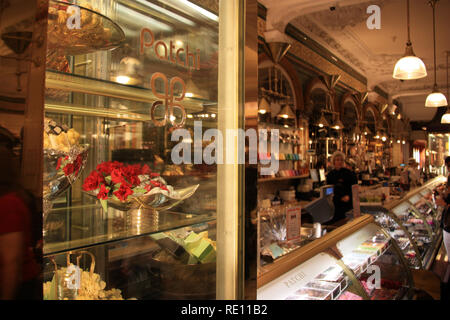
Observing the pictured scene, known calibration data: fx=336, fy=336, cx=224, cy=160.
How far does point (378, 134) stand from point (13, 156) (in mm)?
14206

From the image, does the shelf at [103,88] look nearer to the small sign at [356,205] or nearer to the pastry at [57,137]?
the pastry at [57,137]

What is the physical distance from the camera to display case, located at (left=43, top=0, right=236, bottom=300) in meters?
0.94

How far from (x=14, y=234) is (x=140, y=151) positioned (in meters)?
0.58

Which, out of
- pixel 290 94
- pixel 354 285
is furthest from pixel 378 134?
pixel 354 285

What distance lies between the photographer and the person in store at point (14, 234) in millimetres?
482

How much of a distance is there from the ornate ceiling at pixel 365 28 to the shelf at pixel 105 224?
5.11 meters

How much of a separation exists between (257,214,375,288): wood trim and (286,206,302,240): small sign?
14 centimetres

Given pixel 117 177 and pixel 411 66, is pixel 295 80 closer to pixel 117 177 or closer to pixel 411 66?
pixel 411 66

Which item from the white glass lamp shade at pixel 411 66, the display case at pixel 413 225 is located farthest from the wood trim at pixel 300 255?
the white glass lamp shade at pixel 411 66

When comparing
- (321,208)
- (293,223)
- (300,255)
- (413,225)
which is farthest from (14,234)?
(413,225)

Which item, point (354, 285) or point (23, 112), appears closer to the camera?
point (23, 112)

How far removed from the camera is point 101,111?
44.0 inches

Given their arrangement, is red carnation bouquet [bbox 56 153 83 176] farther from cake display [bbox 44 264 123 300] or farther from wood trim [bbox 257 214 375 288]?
wood trim [bbox 257 214 375 288]

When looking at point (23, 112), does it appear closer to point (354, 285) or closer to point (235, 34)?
point (235, 34)
